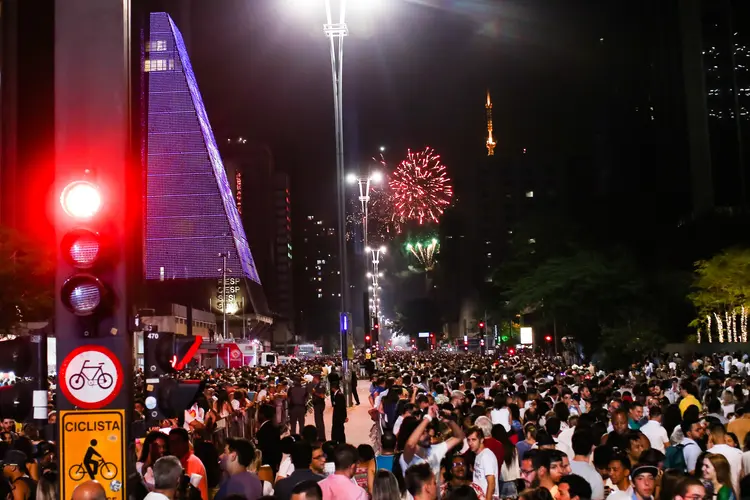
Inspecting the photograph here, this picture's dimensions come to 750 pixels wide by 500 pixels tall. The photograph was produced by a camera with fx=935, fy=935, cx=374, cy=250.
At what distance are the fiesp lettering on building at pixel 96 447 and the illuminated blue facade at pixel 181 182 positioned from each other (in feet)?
257

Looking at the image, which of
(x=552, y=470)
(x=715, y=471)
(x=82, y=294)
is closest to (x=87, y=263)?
(x=82, y=294)

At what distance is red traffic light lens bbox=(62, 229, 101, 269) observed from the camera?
578 cm

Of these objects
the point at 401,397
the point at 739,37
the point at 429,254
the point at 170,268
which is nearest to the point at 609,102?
the point at 739,37

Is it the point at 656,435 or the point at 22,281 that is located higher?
the point at 22,281

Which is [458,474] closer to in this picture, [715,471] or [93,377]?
[715,471]

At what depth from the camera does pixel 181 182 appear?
96562 mm

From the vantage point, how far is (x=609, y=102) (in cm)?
9512

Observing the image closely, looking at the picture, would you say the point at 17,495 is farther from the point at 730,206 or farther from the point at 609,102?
the point at 609,102

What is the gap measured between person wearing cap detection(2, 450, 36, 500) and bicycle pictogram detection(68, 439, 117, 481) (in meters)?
3.95

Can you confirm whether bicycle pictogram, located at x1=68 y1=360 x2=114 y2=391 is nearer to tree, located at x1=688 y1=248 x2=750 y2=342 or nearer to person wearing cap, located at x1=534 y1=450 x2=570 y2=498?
person wearing cap, located at x1=534 y1=450 x2=570 y2=498

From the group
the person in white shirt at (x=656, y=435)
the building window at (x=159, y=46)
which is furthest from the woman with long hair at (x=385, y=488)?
the building window at (x=159, y=46)

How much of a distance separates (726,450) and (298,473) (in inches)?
174

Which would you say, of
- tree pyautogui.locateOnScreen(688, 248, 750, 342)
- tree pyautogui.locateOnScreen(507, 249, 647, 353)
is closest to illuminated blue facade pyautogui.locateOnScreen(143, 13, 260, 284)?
tree pyautogui.locateOnScreen(507, 249, 647, 353)

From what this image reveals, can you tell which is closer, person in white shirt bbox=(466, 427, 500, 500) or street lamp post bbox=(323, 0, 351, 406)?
person in white shirt bbox=(466, 427, 500, 500)
